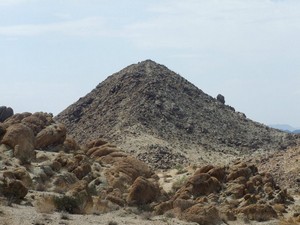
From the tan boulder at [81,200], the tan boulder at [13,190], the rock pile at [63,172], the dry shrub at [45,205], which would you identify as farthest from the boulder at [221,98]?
the tan boulder at [13,190]

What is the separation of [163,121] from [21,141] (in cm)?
3931

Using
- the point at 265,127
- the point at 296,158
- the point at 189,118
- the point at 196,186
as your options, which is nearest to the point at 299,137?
the point at 265,127

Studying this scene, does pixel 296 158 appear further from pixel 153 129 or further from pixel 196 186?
pixel 153 129

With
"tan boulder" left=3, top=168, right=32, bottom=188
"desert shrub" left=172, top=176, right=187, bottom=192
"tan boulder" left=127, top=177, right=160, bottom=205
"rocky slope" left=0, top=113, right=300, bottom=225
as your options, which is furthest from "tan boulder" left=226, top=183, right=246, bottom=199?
"tan boulder" left=3, top=168, right=32, bottom=188

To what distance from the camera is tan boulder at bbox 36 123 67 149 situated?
33.6 meters

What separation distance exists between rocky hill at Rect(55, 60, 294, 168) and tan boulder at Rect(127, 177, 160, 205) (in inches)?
967

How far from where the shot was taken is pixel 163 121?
6831 centimetres

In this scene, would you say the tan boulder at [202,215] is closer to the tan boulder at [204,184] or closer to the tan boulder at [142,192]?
the tan boulder at [142,192]

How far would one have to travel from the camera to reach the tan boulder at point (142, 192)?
27.2 m

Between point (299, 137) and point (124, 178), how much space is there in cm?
4841

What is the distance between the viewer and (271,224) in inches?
967

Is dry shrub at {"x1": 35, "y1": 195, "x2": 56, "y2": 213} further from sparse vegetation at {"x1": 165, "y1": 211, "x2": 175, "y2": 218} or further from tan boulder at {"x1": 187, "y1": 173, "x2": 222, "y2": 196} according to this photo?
tan boulder at {"x1": 187, "y1": 173, "x2": 222, "y2": 196}

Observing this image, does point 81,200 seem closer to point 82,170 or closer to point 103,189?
point 103,189

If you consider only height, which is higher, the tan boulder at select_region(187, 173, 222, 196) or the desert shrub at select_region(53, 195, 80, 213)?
the tan boulder at select_region(187, 173, 222, 196)
